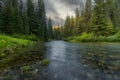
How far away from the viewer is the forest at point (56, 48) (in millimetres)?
8031

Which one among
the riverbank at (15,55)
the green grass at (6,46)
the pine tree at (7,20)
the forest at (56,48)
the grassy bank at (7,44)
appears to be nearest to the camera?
the forest at (56,48)

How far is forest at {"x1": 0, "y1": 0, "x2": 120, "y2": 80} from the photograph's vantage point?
26.3 ft

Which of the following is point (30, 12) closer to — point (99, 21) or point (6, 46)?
point (99, 21)

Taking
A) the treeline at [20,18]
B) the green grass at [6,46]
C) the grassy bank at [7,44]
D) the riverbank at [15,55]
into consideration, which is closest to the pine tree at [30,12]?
the treeline at [20,18]

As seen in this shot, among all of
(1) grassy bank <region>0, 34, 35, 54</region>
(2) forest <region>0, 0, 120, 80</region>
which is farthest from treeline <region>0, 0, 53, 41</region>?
(1) grassy bank <region>0, 34, 35, 54</region>

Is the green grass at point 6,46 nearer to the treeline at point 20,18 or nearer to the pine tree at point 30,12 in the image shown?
the treeline at point 20,18

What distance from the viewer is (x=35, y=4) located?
199ft

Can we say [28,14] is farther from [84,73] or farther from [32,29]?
[84,73]

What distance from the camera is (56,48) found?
22.2m

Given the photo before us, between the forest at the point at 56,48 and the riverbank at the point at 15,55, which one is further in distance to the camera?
the riverbank at the point at 15,55

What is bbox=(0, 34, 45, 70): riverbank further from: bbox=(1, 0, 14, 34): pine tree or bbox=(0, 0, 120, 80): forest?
bbox=(1, 0, 14, 34): pine tree

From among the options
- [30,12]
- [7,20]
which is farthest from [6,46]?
[30,12]

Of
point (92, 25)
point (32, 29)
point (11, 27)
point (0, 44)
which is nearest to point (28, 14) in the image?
point (32, 29)

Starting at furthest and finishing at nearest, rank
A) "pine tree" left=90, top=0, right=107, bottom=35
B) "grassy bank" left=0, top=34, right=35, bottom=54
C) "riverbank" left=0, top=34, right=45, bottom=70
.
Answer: "pine tree" left=90, top=0, right=107, bottom=35 < "grassy bank" left=0, top=34, right=35, bottom=54 < "riverbank" left=0, top=34, right=45, bottom=70
